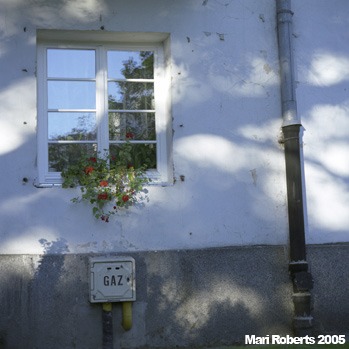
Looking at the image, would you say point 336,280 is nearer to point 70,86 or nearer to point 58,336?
point 58,336

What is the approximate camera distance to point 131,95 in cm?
788

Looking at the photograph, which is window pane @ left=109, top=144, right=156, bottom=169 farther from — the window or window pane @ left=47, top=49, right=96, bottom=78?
window pane @ left=47, top=49, right=96, bottom=78

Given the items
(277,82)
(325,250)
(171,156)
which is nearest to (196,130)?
(171,156)

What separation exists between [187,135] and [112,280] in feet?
5.43

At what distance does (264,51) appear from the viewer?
26.1 feet

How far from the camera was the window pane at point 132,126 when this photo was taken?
7758 millimetres

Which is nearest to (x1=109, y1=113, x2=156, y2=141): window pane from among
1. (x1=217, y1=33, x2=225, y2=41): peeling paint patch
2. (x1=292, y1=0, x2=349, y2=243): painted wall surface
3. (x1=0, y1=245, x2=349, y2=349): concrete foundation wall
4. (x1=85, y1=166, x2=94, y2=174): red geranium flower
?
(x1=85, y1=166, x2=94, y2=174): red geranium flower

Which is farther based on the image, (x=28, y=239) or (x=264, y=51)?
(x=264, y=51)

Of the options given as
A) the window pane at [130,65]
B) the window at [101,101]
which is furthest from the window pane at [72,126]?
the window pane at [130,65]

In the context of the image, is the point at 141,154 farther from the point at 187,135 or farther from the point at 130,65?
the point at 130,65

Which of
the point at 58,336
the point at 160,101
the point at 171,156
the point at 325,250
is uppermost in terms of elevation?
the point at 160,101

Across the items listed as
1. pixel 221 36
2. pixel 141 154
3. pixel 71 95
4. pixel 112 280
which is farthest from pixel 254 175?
pixel 71 95

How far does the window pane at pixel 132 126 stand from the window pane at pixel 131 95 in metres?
0.09

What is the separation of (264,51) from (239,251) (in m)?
2.13
